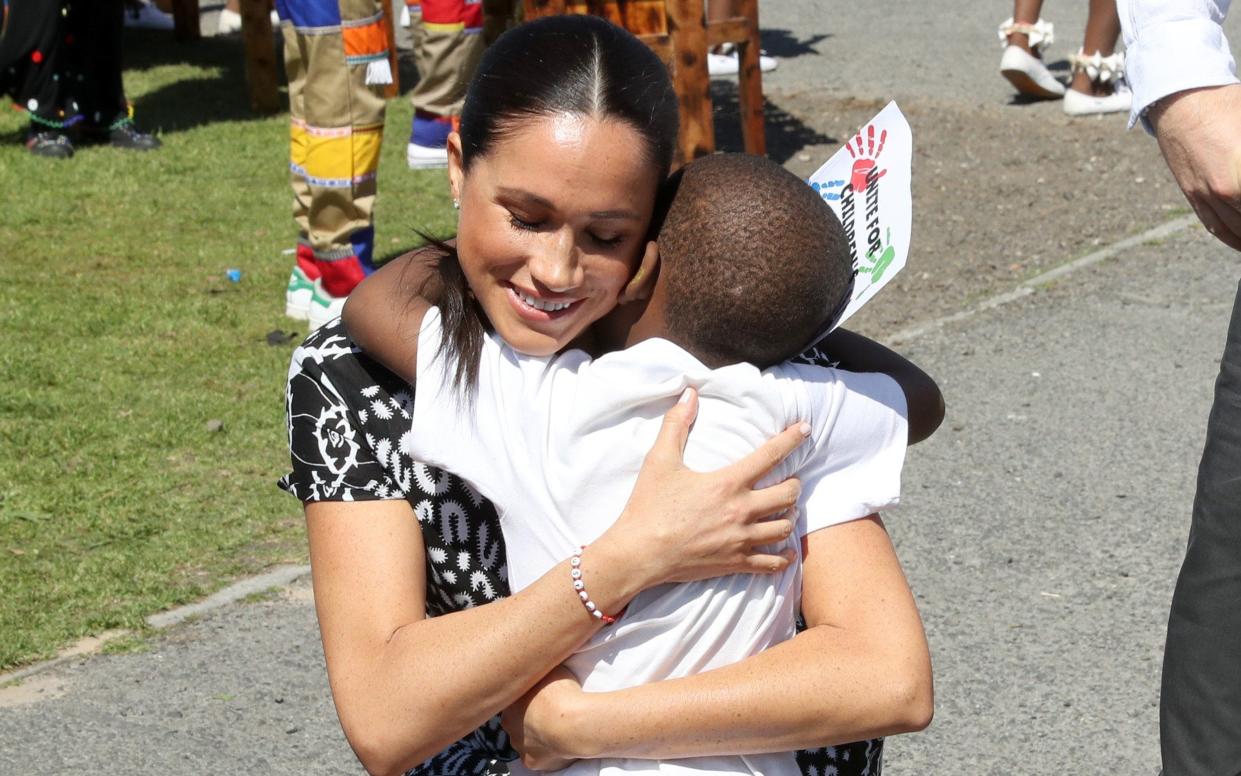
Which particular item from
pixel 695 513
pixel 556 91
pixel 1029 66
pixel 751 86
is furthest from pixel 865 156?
pixel 1029 66

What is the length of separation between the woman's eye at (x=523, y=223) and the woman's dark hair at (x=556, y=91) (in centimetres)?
8

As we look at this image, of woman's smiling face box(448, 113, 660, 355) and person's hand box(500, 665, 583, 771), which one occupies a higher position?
woman's smiling face box(448, 113, 660, 355)

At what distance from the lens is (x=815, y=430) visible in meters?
1.75

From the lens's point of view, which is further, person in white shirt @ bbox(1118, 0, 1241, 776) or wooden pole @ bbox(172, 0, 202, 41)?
wooden pole @ bbox(172, 0, 202, 41)

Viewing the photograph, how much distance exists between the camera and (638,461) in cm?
172

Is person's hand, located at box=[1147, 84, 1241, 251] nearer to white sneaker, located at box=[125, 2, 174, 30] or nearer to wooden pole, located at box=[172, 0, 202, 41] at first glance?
wooden pole, located at box=[172, 0, 202, 41]

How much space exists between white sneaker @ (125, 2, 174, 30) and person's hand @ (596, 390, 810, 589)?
34.0 ft

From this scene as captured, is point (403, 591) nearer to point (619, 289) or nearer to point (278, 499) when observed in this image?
point (619, 289)

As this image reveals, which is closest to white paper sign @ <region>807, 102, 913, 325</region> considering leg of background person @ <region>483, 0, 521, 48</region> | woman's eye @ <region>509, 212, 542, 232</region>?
woman's eye @ <region>509, 212, 542, 232</region>

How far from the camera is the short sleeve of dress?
1910mm

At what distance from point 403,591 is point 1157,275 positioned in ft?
16.3

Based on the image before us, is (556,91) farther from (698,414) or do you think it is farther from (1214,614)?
(1214,614)

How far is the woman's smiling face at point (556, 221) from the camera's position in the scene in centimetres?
171

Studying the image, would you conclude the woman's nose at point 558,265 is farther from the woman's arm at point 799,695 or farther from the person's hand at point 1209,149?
the person's hand at point 1209,149
